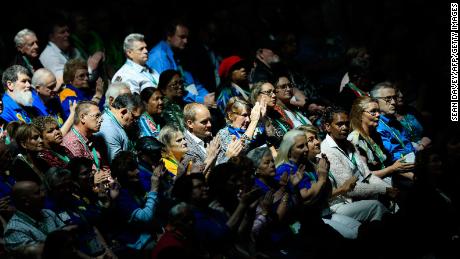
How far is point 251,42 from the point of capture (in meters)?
14.3

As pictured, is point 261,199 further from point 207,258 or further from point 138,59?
point 138,59

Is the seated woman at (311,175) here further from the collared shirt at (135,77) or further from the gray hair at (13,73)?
the gray hair at (13,73)

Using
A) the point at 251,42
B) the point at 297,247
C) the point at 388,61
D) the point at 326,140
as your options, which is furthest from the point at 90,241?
the point at 388,61

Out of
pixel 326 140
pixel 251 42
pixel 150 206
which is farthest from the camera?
pixel 251 42

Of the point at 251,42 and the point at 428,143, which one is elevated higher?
the point at 251,42

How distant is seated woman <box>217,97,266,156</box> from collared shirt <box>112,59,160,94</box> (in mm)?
1400

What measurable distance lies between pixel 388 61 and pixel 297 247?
235 inches

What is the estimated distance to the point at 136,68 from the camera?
40.1 ft

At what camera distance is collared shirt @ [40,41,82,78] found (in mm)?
12336

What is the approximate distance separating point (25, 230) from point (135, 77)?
13.8 ft

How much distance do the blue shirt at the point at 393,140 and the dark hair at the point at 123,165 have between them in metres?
4.00

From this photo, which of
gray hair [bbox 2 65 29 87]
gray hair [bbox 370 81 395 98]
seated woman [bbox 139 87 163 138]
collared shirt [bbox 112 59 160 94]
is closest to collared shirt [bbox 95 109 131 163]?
seated woman [bbox 139 87 163 138]

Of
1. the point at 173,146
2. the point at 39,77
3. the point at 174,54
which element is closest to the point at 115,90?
the point at 39,77

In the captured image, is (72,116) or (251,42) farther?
(251,42)
